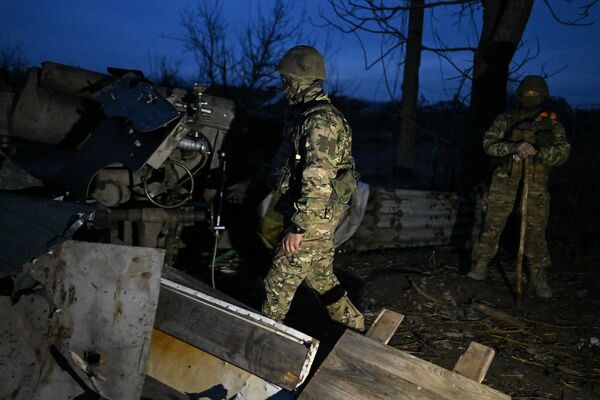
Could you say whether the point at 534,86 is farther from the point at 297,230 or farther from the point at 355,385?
the point at 355,385

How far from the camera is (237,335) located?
2924 millimetres

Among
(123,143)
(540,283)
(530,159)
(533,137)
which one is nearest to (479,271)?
(540,283)

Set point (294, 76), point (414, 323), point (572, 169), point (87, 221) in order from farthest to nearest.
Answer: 1. point (572, 169)
2. point (414, 323)
3. point (294, 76)
4. point (87, 221)

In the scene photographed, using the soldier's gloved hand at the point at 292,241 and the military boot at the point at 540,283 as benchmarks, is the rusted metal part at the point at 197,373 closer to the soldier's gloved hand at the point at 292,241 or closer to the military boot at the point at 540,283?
the soldier's gloved hand at the point at 292,241

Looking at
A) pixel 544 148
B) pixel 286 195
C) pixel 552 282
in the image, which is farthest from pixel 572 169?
pixel 286 195

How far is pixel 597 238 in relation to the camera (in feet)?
22.3

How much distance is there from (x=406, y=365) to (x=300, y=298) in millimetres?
2274

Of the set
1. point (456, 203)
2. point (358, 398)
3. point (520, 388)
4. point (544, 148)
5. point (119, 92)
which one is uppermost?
point (119, 92)

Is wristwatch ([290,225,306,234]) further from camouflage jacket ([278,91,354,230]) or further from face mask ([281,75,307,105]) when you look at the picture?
face mask ([281,75,307,105])

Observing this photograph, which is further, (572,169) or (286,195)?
(572,169)

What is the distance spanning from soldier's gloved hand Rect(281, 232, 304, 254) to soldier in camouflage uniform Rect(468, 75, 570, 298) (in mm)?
2818

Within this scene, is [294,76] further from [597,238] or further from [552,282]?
[597,238]

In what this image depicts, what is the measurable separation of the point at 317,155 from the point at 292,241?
0.57 meters

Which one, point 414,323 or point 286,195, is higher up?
point 286,195
